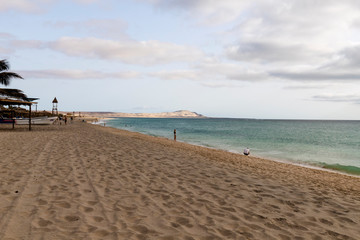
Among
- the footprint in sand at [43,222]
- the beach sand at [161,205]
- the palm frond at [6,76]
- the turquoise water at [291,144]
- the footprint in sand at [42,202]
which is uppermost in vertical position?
the palm frond at [6,76]

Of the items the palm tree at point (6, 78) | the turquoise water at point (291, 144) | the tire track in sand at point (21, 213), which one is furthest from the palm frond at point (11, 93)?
the tire track in sand at point (21, 213)

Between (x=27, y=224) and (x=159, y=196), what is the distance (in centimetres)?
262

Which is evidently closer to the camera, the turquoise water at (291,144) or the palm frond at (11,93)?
the turquoise water at (291,144)

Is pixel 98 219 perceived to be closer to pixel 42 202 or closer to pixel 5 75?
pixel 42 202

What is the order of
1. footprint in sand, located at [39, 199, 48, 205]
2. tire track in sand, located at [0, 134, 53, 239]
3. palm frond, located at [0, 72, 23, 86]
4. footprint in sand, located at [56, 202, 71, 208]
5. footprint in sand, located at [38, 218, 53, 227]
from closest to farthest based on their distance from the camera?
tire track in sand, located at [0, 134, 53, 239], footprint in sand, located at [38, 218, 53, 227], footprint in sand, located at [56, 202, 71, 208], footprint in sand, located at [39, 199, 48, 205], palm frond, located at [0, 72, 23, 86]

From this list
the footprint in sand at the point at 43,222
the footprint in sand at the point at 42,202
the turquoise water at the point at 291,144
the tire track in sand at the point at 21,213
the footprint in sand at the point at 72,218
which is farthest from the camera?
the turquoise water at the point at 291,144

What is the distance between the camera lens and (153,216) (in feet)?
14.3

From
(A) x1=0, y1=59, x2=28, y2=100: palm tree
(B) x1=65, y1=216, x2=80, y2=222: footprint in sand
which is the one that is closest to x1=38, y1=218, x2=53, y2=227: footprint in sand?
(B) x1=65, y1=216, x2=80, y2=222: footprint in sand

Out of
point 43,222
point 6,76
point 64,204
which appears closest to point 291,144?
point 64,204

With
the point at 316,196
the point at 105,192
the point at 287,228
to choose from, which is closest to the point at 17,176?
the point at 105,192

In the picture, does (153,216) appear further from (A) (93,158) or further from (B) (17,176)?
(A) (93,158)

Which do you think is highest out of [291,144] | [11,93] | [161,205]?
[11,93]

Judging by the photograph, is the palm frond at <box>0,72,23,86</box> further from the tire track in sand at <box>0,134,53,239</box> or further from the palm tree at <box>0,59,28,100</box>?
the tire track in sand at <box>0,134,53,239</box>

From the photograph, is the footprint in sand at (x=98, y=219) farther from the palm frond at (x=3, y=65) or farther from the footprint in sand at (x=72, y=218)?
the palm frond at (x=3, y=65)
